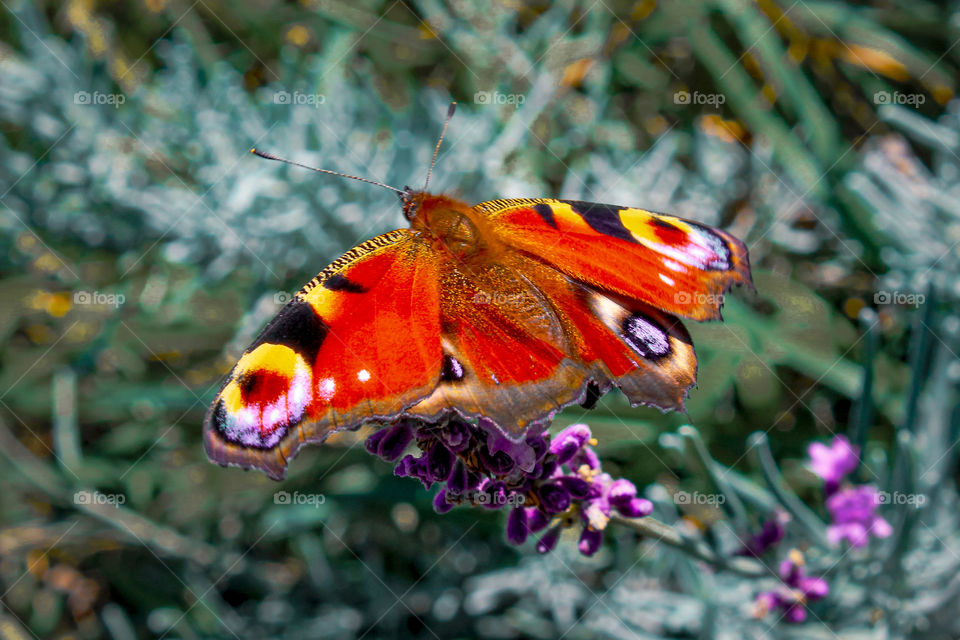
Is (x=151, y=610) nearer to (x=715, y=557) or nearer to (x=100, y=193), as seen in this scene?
(x=100, y=193)

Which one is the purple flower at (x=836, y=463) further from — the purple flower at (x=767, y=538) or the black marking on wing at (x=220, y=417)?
the black marking on wing at (x=220, y=417)

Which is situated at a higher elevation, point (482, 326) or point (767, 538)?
point (482, 326)

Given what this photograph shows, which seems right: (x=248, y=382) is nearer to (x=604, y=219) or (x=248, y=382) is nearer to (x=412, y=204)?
(x=412, y=204)

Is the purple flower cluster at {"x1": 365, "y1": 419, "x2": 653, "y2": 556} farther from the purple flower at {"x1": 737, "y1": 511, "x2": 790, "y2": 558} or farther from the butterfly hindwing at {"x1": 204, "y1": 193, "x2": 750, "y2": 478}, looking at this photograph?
the purple flower at {"x1": 737, "y1": 511, "x2": 790, "y2": 558}

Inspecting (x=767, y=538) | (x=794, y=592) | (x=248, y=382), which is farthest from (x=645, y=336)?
(x=794, y=592)

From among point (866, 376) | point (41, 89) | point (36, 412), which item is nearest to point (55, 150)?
point (41, 89)
